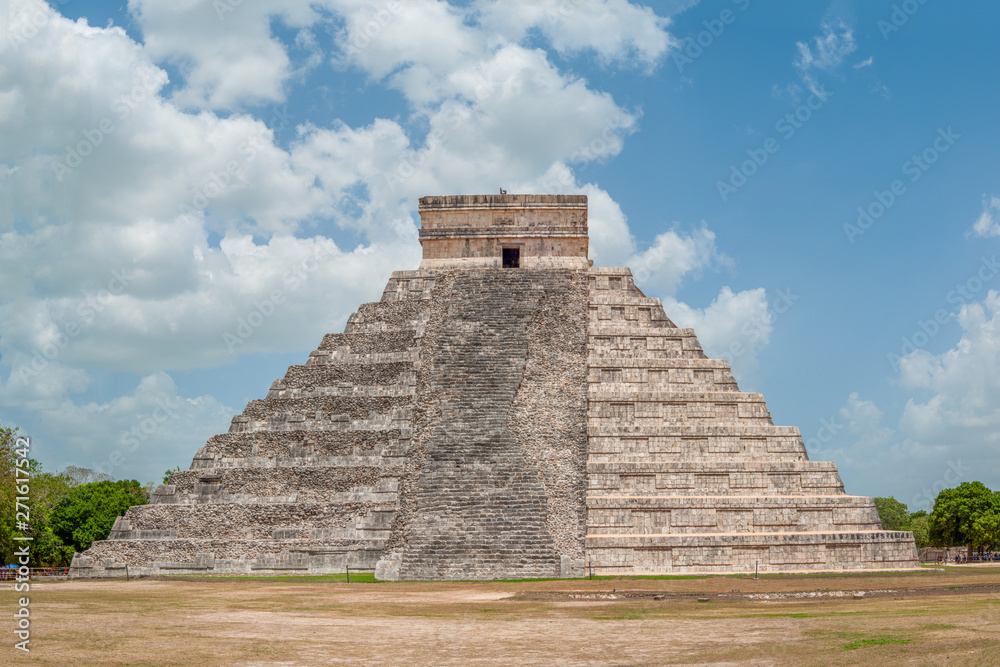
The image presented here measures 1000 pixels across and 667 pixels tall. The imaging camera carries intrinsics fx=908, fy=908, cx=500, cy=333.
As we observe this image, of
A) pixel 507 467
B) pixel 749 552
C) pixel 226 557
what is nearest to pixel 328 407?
pixel 226 557

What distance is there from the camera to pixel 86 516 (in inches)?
1342

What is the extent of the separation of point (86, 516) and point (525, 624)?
28259mm

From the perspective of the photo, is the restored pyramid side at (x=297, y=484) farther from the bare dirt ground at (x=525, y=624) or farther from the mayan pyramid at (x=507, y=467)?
the bare dirt ground at (x=525, y=624)

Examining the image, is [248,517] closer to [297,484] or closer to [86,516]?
[297,484]

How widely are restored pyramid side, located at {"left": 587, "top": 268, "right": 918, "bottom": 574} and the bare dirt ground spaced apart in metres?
3.06

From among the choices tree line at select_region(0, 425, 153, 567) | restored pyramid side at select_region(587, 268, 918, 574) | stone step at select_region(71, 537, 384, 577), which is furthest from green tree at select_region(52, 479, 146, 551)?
restored pyramid side at select_region(587, 268, 918, 574)

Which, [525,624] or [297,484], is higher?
[297,484]

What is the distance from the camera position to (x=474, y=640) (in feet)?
31.8

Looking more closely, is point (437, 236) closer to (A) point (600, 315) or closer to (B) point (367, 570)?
(A) point (600, 315)

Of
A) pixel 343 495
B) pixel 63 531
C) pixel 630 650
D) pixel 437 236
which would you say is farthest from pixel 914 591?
pixel 63 531

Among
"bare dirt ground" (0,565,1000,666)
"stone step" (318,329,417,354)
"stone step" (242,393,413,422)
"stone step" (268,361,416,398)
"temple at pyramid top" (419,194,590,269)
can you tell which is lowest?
"bare dirt ground" (0,565,1000,666)

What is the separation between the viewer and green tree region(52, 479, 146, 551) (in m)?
33.5

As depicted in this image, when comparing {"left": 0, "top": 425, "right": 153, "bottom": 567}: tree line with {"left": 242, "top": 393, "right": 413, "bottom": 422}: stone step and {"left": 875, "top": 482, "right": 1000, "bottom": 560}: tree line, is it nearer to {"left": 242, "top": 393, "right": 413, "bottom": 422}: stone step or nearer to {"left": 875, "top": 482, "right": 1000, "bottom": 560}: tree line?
{"left": 242, "top": 393, "right": 413, "bottom": 422}: stone step

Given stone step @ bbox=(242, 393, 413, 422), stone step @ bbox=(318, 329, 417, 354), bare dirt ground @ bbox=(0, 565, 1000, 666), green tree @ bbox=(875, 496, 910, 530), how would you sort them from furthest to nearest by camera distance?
green tree @ bbox=(875, 496, 910, 530)
stone step @ bbox=(318, 329, 417, 354)
stone step @ bbox=(242, 393, 413, 422)
bare dirt ground @ bbox=(0, 565, 1000, 666)
